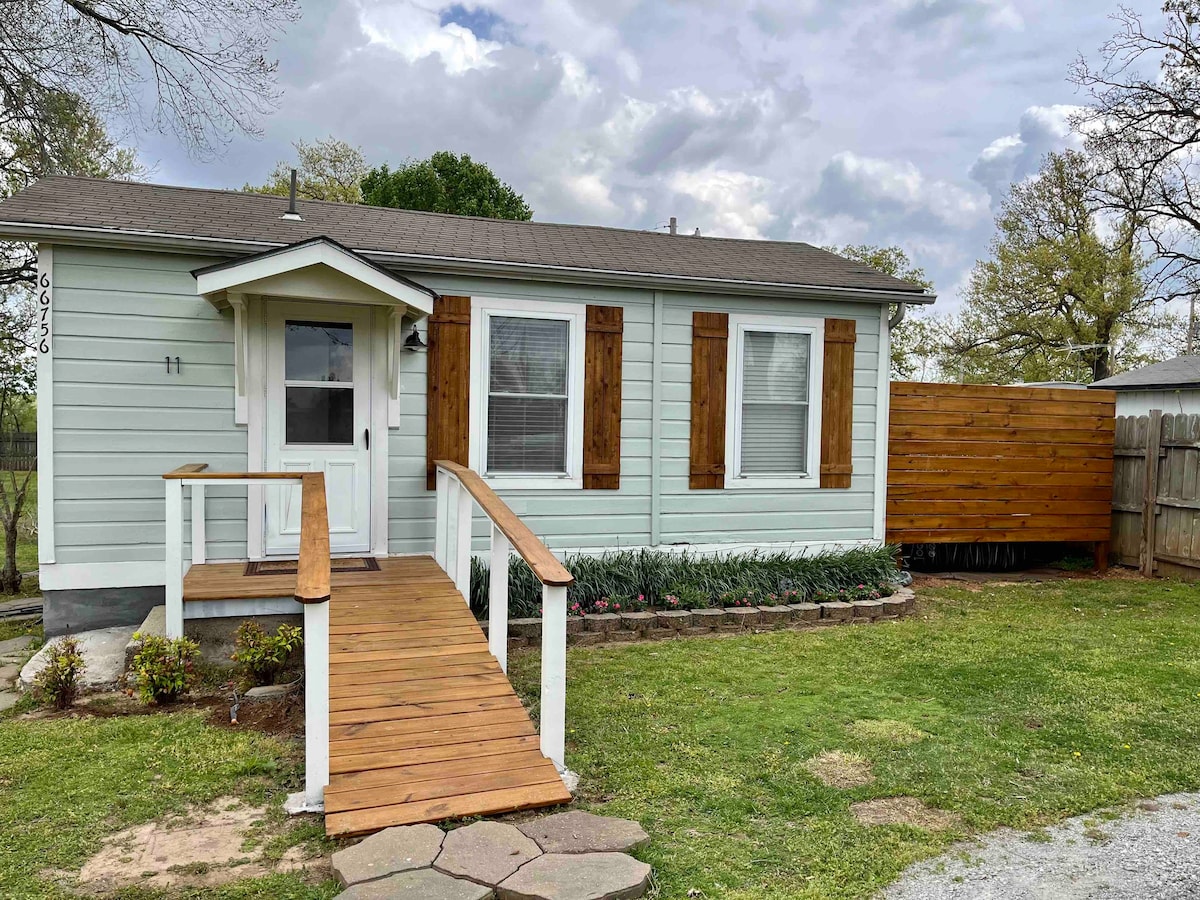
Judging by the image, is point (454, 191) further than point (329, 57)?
Yes

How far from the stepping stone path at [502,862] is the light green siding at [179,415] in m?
3.61

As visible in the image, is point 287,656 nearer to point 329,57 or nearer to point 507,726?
point 507,726

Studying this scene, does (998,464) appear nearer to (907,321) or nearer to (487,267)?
(487,267)

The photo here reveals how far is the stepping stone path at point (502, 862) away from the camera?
2527mm

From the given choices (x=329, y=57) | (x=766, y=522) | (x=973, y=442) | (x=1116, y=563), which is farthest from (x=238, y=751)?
(x=329, y=57)

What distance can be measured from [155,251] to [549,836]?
16.0ft

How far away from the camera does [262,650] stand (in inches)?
180

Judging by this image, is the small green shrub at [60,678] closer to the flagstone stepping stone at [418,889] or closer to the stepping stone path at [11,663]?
the stepping stone path at [11,663]

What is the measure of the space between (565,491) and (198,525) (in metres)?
2.76

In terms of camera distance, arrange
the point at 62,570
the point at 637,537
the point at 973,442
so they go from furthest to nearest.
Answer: the point at 973,442
the point at 637,537
the point at 62,570

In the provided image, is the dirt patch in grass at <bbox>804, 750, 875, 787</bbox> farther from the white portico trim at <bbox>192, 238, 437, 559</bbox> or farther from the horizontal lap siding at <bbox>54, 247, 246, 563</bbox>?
the horizontal lap siding at <bbox>54, 247, 246, 563</bbox>

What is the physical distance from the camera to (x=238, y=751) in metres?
3.75

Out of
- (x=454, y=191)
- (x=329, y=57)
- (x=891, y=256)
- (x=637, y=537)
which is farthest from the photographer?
(x=891, y=256)

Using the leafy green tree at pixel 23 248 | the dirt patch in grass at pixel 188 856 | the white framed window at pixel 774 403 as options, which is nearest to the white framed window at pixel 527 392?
the white framed window at pixel 774 403
